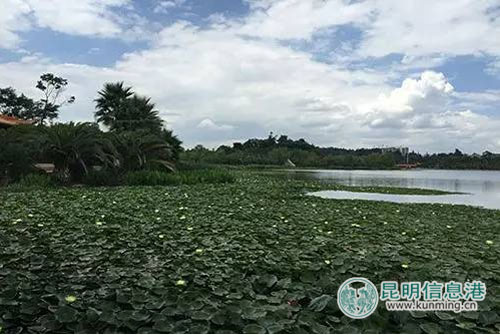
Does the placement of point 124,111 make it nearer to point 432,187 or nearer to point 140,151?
point 140,151

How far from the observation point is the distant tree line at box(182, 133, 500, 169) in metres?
56.8

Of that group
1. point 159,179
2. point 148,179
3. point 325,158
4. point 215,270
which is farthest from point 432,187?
point 325,158

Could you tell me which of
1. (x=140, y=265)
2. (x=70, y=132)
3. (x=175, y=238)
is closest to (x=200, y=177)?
(x=70, y=132)

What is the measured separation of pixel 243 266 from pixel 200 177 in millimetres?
14083

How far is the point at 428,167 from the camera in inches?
2586

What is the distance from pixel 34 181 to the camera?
12.4 meters

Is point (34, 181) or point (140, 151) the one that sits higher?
A: point (140, 151)

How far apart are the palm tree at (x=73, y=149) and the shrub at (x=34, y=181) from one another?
0.98m

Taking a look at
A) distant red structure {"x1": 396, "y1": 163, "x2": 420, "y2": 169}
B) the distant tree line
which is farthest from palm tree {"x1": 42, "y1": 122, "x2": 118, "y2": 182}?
distant red structure {"x1": 396, "y1": 163, "x2": 420, "y2": 169}

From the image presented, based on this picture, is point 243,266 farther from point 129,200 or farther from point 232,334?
→ point 129,200

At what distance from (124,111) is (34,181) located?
1294 centimetres

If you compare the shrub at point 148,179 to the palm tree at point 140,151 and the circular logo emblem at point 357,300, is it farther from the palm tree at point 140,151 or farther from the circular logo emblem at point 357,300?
the circular logo emblem at point 357,300

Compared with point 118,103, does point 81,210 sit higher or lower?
lower

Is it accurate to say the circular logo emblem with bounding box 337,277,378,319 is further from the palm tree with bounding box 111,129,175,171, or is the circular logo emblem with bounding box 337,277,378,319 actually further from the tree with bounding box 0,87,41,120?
the tree with bounding box 0,87,41,120
